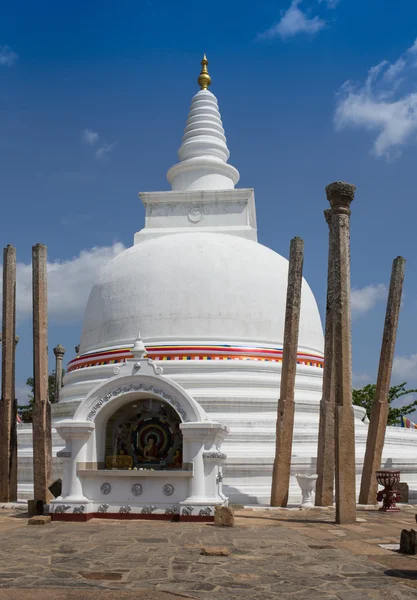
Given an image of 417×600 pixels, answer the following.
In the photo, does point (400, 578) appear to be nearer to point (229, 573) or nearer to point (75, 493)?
point (229, 573)

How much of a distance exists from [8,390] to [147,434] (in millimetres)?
3816

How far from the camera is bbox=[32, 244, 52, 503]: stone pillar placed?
13219 mm

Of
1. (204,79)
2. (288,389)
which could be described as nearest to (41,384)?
(288,389)

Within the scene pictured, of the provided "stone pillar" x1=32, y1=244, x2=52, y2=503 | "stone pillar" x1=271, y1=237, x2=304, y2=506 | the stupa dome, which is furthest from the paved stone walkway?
the stupa dome

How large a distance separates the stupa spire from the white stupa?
146 cm

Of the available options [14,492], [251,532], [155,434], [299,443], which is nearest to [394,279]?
[299,443]

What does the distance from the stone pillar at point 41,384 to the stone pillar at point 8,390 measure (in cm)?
167

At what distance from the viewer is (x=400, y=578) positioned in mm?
6453

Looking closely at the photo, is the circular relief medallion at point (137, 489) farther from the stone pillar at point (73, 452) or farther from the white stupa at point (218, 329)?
the white stupa at point (218, 329)

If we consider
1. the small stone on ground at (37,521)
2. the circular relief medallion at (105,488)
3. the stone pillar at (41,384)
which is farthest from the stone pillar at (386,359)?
the small stone on ground at (37,521)

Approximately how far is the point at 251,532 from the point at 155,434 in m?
4.26

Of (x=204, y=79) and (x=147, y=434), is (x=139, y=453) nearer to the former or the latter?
(x=147, y=434)

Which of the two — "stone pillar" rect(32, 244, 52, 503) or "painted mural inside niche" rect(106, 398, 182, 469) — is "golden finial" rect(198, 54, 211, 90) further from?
"painted mural inside niche" rect(106, 398, 182, 469)

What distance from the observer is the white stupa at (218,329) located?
1719cm
